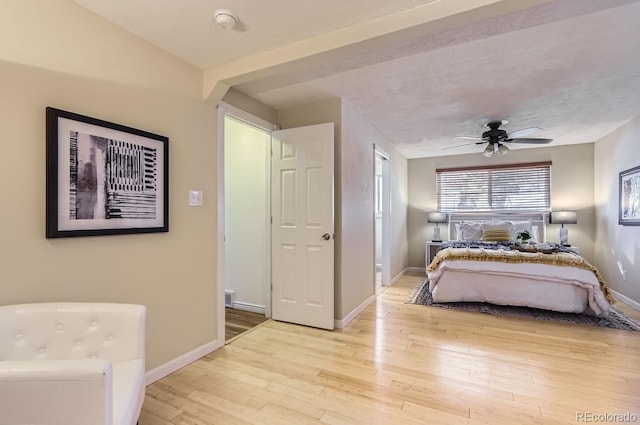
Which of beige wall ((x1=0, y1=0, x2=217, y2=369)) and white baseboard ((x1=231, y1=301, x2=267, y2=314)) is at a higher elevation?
beige wall ((x1=0, y1=0, x2=217, y2=369))

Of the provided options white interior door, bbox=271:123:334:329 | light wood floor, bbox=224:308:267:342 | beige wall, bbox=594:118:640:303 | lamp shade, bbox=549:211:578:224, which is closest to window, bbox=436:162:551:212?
lamp shade, bbox=549:211:578:224

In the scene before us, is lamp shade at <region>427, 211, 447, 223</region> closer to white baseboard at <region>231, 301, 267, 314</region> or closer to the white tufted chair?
white baseboard at <region>231, 301, 267, 314</region>

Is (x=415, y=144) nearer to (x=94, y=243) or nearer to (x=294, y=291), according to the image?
(x=294, y=291)

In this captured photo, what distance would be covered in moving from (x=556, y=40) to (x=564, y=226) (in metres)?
4.45

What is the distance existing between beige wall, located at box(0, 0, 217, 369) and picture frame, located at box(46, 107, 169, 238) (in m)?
0.06

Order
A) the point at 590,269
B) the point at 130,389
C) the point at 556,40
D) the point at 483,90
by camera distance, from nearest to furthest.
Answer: the point at 130,389, the point at 556,40, the point at 483,90, the point at 590,269

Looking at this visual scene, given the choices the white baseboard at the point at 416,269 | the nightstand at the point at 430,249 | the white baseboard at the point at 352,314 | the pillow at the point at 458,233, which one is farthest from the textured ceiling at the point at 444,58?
the white baseboard at the point at 416,269

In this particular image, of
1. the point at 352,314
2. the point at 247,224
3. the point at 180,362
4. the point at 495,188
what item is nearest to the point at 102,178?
the point at 180,362

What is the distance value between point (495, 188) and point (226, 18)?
5.77 meters

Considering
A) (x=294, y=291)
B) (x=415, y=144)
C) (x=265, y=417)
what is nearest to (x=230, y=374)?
(x=265, y=417)

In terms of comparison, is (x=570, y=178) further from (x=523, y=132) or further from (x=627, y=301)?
(x=523, y=132)

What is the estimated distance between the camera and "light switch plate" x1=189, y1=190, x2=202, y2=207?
8.11ft

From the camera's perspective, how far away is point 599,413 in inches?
72.3

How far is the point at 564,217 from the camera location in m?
5.17
